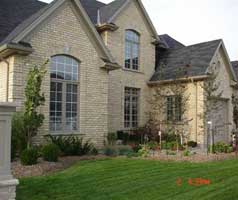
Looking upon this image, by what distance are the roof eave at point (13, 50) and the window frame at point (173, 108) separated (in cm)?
766

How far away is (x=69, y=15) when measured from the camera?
42.4ft

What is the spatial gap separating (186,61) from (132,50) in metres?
3.23

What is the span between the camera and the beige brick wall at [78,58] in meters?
11.8

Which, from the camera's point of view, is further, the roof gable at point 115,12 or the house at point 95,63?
the roof gable at point 115,12

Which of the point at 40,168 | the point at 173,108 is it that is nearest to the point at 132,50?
the point at 173,108

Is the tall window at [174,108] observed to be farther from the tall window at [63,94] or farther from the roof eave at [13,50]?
the roof eave at [13,50]

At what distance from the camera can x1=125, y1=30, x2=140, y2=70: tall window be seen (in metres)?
18.4

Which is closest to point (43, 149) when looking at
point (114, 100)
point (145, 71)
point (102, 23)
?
point (114, 100)

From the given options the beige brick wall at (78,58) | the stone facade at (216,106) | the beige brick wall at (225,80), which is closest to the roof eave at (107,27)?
the beige brick wall at (78,58)

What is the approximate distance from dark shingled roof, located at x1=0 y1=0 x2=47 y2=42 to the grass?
7176mm

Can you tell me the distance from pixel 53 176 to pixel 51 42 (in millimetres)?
6239

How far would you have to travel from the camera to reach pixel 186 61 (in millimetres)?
18375

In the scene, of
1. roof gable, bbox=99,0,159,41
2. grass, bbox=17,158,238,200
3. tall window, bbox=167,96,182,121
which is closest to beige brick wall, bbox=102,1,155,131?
roof gable, bbox=99,0,159,41

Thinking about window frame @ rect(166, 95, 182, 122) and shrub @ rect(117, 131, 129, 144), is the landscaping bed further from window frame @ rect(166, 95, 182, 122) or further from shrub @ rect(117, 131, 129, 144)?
shrub @ rect(117, 131, 129, 144)
